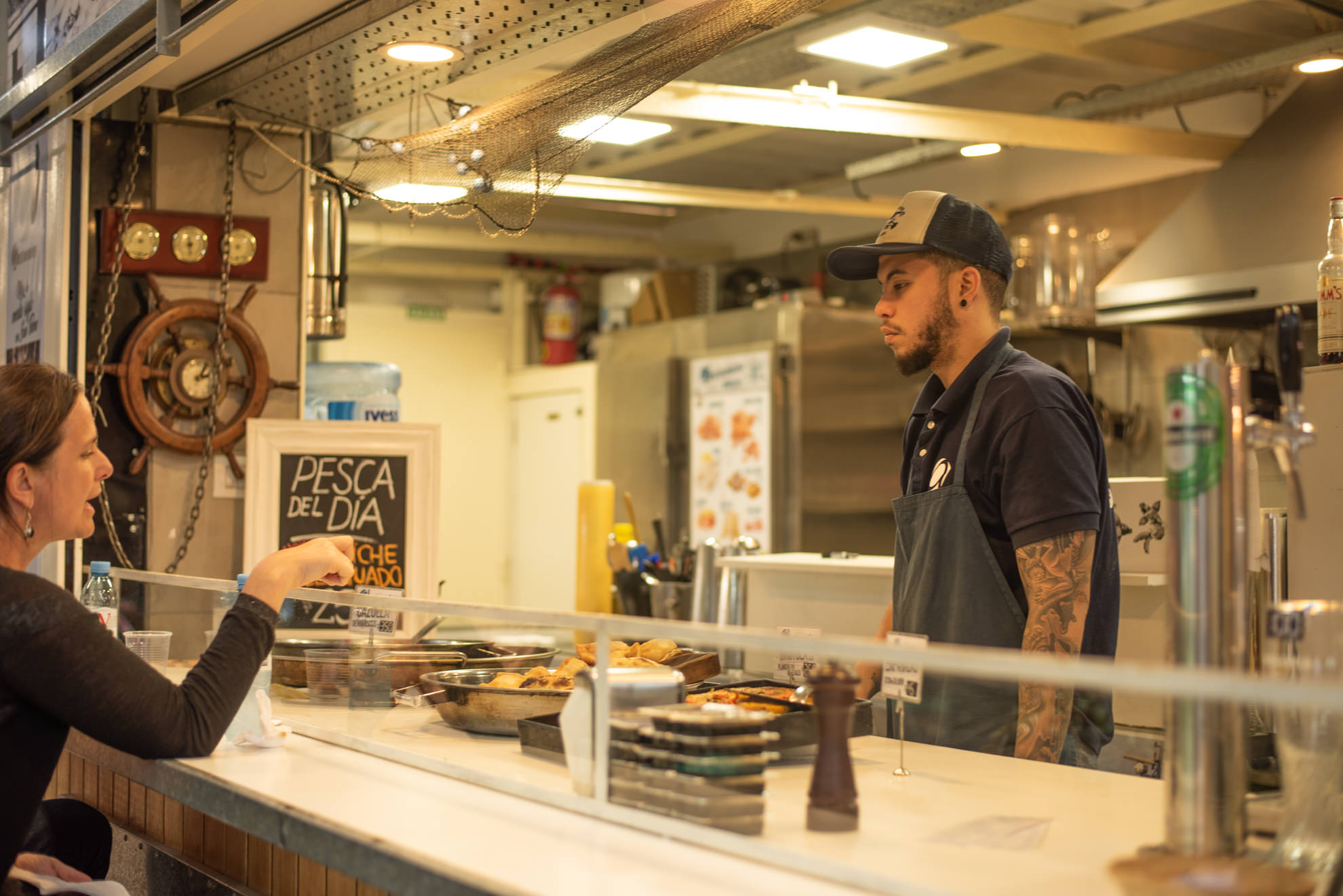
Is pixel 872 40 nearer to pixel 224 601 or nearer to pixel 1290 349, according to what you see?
pixel 224 601

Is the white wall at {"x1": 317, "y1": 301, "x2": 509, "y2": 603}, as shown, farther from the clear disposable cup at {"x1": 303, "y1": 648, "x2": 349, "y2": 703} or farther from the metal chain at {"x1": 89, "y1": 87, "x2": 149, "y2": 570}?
the clear disposable cup at {"x1": 303, "y1": 648, "x2": 349, "y2": 703}

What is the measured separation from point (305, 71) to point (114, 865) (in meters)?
1.78

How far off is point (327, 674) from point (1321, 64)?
3.63 m

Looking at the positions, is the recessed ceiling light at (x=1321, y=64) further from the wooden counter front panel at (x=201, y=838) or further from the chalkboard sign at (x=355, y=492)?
the wooden counter front panel at (x=201, y=838)

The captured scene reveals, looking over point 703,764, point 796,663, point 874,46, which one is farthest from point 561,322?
point 703,764

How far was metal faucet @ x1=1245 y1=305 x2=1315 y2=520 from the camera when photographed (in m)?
1.19

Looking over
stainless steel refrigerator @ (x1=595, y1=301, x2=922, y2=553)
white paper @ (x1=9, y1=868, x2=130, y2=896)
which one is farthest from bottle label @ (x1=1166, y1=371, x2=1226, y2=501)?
stainless steel refrigerator @ (x1=595, y1=301, x2=922, y2=553)

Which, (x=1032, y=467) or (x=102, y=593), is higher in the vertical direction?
(x=1032, y=467)

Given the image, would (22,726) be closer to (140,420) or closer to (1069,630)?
(1069,630)

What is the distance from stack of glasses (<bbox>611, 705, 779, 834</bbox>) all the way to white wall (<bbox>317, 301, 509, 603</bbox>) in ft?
24.8

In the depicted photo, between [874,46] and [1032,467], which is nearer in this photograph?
[1032,467]

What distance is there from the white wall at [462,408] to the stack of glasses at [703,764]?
24.8 feet

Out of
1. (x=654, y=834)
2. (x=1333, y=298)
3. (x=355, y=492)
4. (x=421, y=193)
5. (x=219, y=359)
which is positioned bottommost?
(x=654, y=834)

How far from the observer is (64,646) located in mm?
1663
